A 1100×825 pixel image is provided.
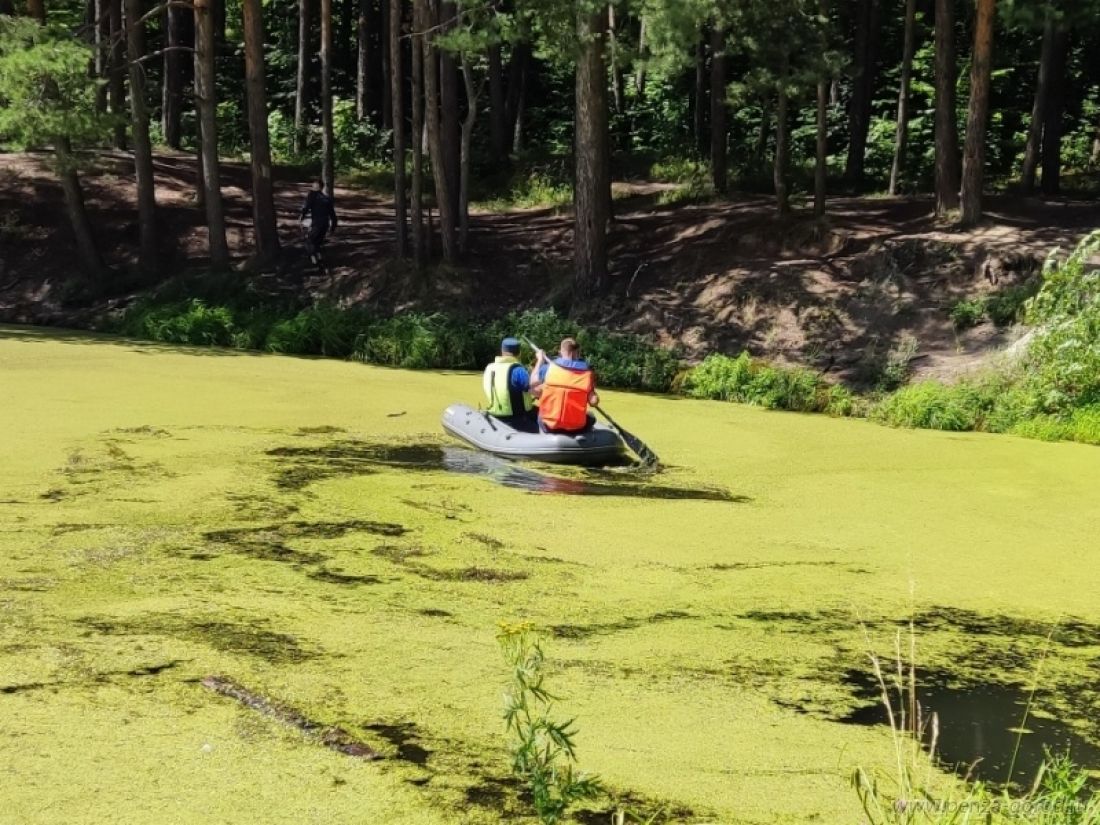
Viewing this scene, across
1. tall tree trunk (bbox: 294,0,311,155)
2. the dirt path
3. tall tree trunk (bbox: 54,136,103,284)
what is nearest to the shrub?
the dirt path

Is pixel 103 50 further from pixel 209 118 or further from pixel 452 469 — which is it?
pixel 452 469

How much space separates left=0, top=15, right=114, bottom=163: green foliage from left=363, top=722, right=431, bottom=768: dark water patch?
47.7 feet

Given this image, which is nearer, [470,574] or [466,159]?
[470,574]

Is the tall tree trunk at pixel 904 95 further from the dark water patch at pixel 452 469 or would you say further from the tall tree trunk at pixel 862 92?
the dark water patch at pixel 452 469

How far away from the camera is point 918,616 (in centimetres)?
637

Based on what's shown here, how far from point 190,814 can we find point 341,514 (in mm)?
4315

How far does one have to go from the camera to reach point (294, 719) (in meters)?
4.53

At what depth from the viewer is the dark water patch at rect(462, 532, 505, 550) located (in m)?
7.39

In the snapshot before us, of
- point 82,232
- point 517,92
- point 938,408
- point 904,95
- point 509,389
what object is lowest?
point 938,408

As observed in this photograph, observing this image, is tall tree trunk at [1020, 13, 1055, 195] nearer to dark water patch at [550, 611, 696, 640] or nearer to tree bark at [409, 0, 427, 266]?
tree bark at [409, 0, 427, 266]

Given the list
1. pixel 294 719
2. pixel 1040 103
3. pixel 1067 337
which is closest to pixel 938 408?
pixel 1067 337

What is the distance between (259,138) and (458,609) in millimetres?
15506

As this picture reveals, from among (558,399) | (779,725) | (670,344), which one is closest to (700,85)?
(670,344)

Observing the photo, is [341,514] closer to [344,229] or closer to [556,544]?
[556,544]
